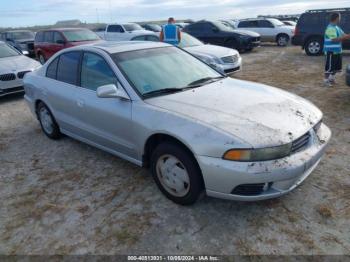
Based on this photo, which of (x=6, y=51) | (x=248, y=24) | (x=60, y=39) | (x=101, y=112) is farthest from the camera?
(x=248, y=24)

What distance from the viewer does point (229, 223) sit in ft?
9.71

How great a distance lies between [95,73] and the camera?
4.02 m

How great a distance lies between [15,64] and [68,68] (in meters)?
4.66

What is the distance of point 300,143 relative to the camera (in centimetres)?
294

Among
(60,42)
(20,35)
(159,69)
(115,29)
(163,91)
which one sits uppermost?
(115,29)

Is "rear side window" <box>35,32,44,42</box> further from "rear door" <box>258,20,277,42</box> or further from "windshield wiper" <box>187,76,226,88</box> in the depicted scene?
"rear door" <box>258,20,277,42</box>

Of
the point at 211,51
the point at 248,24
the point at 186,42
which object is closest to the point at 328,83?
the point at 211,51

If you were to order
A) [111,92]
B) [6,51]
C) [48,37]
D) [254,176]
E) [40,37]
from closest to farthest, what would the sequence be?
[254,176] < [111,92] < [6,51] < [48,37] < [40,37]

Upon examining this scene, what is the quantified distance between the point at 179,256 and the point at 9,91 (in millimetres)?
7051

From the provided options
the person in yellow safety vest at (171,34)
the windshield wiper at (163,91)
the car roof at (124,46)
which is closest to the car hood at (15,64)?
the person in yellow safety vest at (171,34)

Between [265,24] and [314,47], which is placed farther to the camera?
[265,24]

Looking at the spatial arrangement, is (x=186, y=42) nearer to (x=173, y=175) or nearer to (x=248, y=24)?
(x=173, y=175)

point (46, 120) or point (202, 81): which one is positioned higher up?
point (202, 81)

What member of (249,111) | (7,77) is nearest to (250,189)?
(249,111)
